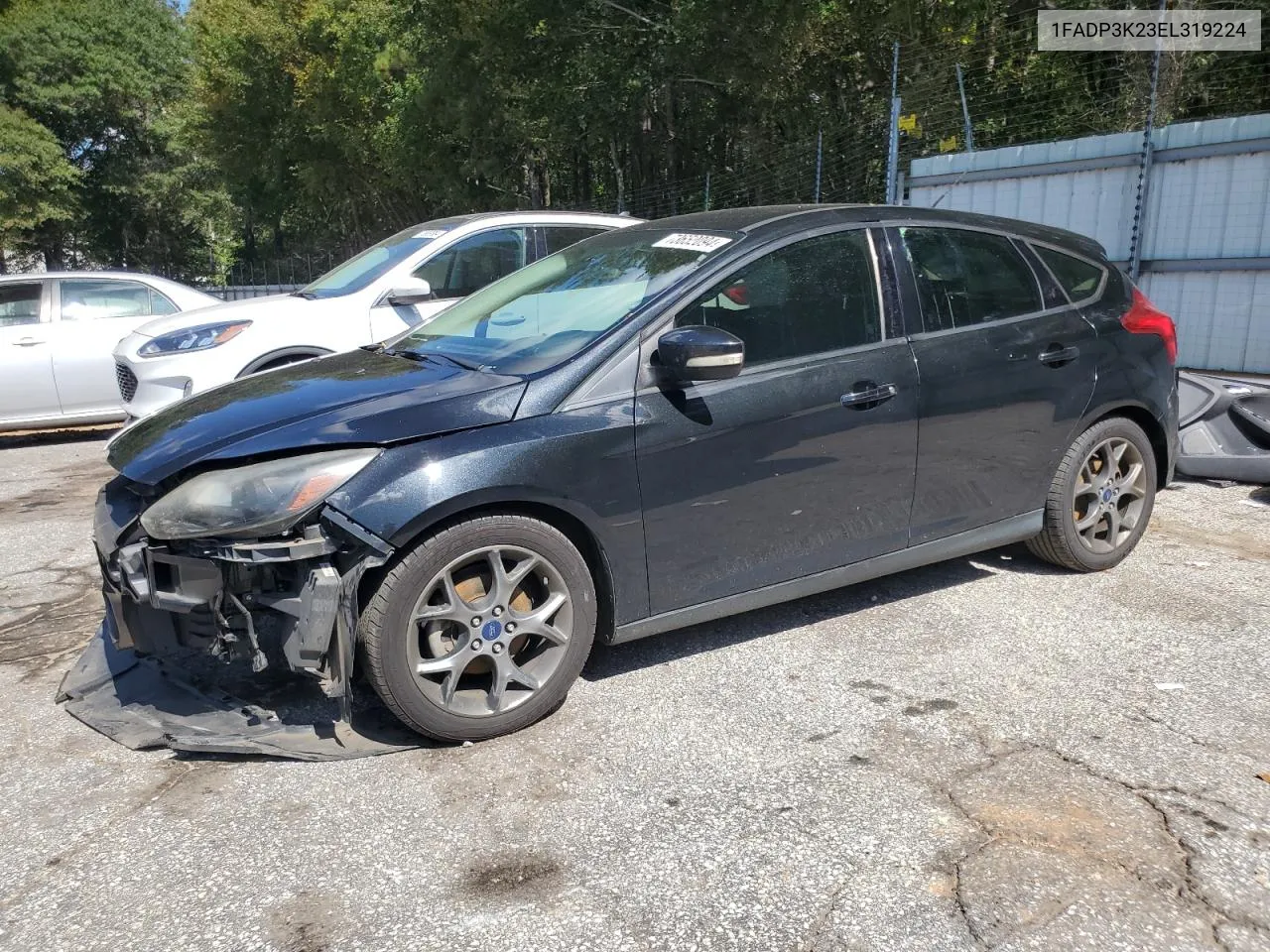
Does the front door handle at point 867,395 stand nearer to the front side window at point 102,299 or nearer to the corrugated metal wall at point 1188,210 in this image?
the corrugated metal wall at point 1188,210

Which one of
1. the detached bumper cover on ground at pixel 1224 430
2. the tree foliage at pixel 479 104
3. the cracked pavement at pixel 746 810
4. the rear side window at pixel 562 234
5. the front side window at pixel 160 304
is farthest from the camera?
the tree foliage at pixel 479 104

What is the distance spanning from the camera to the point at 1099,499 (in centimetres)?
477

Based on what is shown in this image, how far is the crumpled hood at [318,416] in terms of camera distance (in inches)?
128

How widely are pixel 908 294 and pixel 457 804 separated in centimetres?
261

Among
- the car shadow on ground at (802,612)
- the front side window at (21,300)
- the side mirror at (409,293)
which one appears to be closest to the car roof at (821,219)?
the car shadow on ground at (802,612)

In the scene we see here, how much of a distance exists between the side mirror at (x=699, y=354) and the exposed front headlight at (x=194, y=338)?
458 centimetres

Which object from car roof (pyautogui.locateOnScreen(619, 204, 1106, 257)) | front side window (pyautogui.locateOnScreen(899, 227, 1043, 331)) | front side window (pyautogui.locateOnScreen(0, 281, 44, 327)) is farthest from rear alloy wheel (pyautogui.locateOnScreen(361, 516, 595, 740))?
front side window (pyautogui.locateOnScreen(0, 281, 44, 327))

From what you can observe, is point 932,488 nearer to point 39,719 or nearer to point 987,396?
point 987,396

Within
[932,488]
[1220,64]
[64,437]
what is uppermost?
[1220,64]

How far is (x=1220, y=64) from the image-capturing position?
13.9m

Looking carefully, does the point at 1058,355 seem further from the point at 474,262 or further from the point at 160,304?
the point at 160,304

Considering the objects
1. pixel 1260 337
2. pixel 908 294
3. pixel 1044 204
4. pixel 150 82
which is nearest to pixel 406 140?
pixel 150 82

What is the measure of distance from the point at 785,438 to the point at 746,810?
1.39 metres

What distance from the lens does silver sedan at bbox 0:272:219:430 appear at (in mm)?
8781
